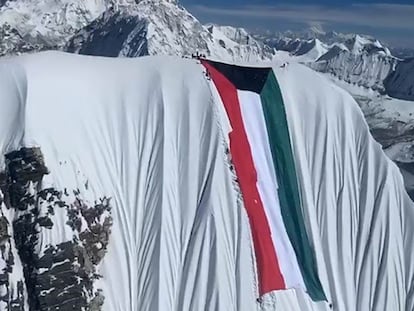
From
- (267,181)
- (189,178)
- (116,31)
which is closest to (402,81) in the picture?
(116,31)

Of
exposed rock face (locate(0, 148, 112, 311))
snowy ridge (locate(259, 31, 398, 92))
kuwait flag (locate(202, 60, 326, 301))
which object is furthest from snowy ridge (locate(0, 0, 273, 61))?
exposed rock face (locate(0, 148, 112, 311))

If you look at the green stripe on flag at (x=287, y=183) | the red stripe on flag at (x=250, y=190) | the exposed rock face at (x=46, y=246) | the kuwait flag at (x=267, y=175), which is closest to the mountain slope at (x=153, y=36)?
the kuwait flag at (x=267, y=175)

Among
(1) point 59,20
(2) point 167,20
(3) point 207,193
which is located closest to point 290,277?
(3) point 207,193

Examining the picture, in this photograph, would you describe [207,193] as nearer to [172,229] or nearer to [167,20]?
[172,229]

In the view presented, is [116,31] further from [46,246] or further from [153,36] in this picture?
[46,246]

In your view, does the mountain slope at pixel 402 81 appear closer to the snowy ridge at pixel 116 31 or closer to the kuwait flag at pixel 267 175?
the snowy ridge at pixel 116 31

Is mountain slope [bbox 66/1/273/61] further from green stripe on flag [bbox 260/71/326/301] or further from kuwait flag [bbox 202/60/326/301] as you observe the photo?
green stripe on flag [bbox 260/71/326/301]

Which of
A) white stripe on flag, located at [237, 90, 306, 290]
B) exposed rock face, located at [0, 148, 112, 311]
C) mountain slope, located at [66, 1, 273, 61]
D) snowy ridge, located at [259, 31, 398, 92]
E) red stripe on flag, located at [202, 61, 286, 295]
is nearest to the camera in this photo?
exposed rock face, located at [0, 148, 112, 311]
